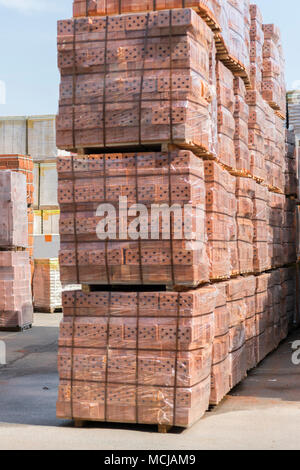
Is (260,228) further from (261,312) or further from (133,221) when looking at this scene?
(133,221)

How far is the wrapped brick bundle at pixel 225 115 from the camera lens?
7.70 meters

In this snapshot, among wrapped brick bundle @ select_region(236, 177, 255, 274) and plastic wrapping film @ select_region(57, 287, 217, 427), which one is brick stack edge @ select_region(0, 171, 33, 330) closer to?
wrapped brick bundle @ select_region(236, 177, 255, 274)

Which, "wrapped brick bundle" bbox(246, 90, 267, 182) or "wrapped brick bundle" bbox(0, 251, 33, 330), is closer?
"wrapped brick bundle" bbox(246, 90, 267, 182)

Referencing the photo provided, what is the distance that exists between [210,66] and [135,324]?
2.68 metres

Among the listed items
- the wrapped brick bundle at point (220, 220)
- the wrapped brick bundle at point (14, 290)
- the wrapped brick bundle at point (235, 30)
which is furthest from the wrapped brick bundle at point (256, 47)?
the wrapped brick bundle at point (14, 290)

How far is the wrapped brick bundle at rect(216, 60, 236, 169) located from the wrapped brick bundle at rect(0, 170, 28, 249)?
6.07 metres

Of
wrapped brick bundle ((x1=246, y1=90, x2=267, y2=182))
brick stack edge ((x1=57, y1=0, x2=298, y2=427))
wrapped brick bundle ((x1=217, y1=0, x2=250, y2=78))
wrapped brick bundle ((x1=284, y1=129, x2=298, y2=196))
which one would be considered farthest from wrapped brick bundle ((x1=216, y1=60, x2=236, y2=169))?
wrapped brick bundle ((x1=284, y1=129, x2=298, y2=196))

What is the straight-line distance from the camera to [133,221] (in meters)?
6.16

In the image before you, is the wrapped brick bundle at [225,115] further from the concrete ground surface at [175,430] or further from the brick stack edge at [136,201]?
the concrete ground surface at [175,430]

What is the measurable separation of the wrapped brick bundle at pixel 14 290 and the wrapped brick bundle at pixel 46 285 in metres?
2.80

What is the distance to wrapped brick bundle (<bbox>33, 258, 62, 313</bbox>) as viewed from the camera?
55.0ft

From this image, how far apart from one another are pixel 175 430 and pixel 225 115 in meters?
3.58

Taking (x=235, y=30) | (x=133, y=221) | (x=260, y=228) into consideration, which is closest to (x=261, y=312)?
(x=260, y=228)
